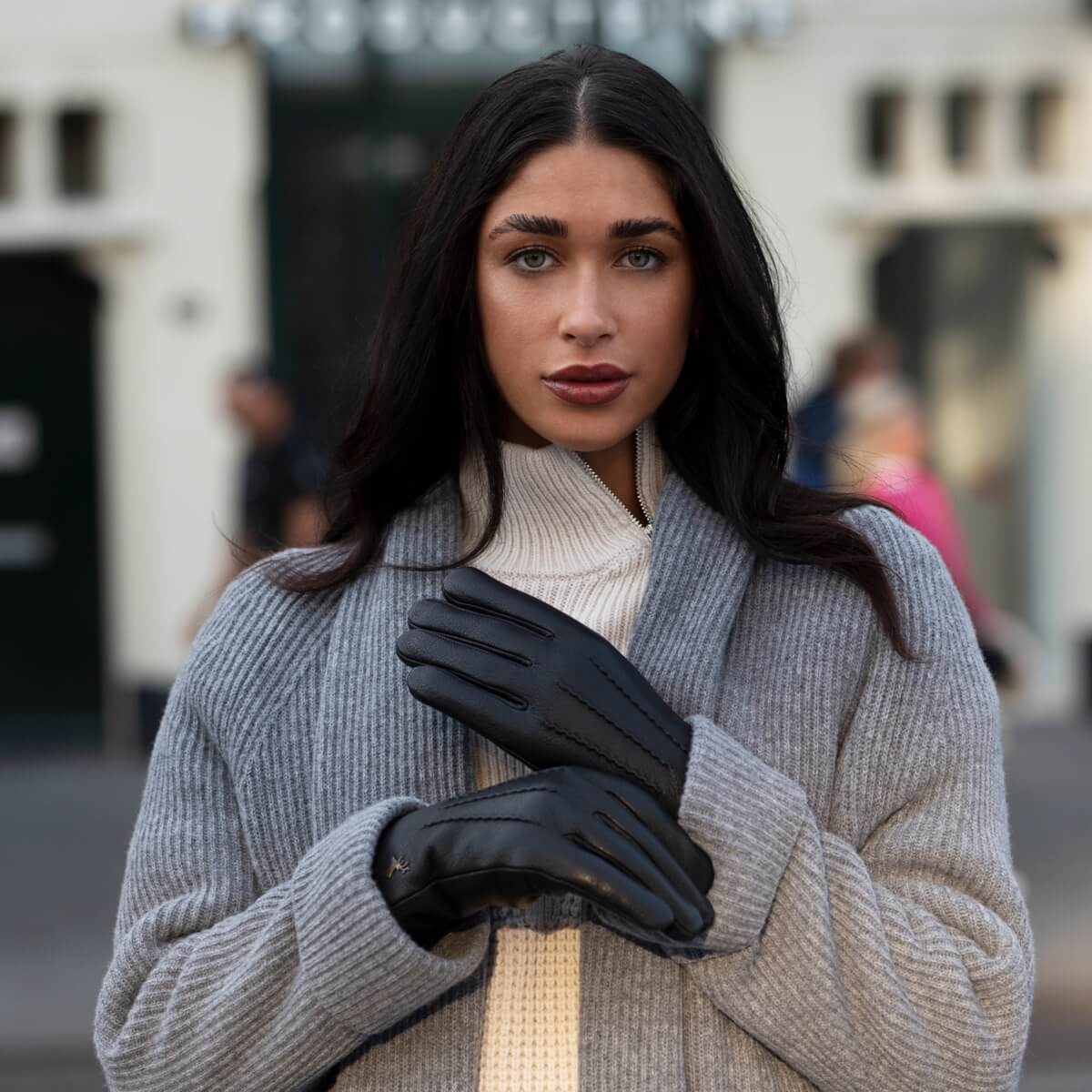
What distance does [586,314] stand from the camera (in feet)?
6.31

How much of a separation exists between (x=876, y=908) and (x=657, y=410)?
0.60 meters

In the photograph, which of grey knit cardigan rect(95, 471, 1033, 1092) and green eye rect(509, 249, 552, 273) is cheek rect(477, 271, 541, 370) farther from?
grey knit cardigan rect(95, 471, 1033, 1092)

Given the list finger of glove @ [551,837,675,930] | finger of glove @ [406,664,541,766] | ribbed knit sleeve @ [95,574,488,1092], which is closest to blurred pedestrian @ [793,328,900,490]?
ribbed knit sleeve @ [95,574,488,1092]

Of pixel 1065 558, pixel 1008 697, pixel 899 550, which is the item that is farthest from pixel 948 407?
pixel 899 550

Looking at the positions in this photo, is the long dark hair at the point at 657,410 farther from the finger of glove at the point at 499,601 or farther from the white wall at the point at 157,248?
the white wall at the point at 157,248

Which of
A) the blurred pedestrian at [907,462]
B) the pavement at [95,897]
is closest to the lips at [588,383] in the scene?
the pavement at [95,897]

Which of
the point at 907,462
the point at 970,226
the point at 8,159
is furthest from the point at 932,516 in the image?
the point at 8,159

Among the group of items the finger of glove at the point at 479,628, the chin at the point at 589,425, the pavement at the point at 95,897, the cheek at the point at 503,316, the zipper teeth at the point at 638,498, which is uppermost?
the cheek at the point at 503,316

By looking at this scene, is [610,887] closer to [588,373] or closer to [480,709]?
[480,709]

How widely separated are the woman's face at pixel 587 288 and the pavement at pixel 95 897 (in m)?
3.46

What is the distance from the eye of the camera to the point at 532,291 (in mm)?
1979

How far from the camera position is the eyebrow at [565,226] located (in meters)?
1.94

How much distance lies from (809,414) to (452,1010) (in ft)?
18.1

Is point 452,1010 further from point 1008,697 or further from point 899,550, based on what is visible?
point 1008,697
